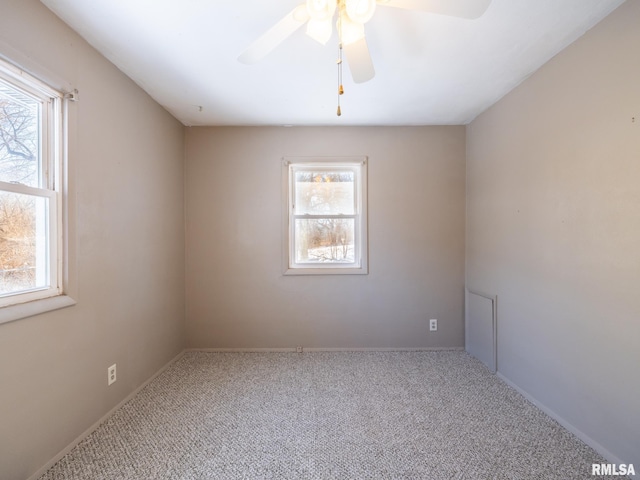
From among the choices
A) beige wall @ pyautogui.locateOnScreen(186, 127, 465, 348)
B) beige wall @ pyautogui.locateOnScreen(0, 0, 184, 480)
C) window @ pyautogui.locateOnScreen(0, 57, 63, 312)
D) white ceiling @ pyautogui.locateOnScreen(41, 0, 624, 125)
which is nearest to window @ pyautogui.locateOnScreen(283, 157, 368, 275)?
beige wall @ pyautogui.locateOnScreen(186, 127, 465, 348)

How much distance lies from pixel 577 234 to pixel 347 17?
5.93 ft

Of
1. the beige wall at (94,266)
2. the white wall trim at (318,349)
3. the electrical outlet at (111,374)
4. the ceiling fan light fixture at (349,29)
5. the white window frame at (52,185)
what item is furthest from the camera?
the white wall trim at (318,349)

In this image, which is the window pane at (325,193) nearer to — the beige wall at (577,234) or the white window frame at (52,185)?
the beige wall at (577,234)

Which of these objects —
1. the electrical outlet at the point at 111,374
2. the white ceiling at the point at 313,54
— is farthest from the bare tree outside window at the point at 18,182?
the electrical outlet at the point at 111,374

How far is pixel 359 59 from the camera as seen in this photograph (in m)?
1.36

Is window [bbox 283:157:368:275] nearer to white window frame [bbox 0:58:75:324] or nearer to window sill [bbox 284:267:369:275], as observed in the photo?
window sill [bbox 284:267:369:275]

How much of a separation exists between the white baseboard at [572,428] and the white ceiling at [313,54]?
7.83ft

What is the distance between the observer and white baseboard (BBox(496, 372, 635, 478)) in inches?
59.4

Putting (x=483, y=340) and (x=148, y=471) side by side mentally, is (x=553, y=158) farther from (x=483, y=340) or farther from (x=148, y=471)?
(x=148, y=471)

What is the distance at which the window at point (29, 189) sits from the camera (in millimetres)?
1361

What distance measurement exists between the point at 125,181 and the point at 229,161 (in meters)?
1.11

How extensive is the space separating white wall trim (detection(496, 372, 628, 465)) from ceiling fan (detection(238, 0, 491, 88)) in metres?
2.33

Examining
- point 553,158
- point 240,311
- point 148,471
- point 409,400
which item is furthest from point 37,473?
point 553,158

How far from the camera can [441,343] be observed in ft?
9.80
